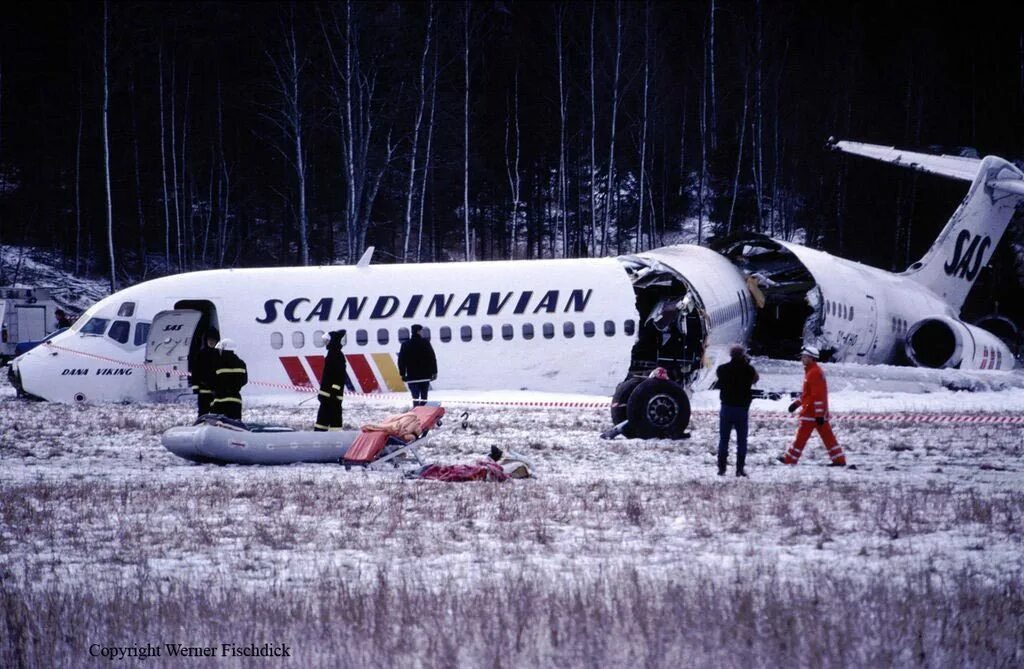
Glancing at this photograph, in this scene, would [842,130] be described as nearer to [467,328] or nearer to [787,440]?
[467,328]

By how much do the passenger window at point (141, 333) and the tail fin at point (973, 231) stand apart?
19427 mm

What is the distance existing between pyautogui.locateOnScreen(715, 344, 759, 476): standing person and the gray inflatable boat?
4.63 metres

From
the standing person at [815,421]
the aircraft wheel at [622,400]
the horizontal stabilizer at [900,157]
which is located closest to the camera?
the standing person at [815,421]

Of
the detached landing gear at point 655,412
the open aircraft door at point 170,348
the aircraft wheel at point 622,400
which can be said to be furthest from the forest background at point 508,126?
the detached landing gear at point 655,412

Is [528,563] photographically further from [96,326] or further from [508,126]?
[508,126]

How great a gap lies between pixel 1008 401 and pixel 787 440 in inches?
337

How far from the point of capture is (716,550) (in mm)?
9523

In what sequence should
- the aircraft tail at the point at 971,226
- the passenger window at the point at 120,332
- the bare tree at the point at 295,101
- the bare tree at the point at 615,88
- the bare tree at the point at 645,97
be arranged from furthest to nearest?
the bare tree at the point at 645,97 < the bare tree at the point at 615,88 < the bare tree at the point at 295,101 < the aircraft tail at the point at 971,226 < the passenger window at the point at 120,332

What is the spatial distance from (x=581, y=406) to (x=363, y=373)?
449cm

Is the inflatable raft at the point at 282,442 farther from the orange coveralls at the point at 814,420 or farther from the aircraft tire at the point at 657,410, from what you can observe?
the orange coveralls at the point at 814,420

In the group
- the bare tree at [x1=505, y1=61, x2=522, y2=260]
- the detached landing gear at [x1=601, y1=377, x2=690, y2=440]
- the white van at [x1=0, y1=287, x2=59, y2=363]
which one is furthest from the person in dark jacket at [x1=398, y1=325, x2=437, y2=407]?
the bare tree at [x1=505, y1=61, x2=522, y2=260]

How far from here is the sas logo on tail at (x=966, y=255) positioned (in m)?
32.3

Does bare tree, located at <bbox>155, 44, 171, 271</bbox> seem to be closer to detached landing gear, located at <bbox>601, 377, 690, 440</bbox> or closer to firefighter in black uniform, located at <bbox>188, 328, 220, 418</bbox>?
firefighter in black uniform, located at <bbox>188, 328, 220, 418</bbox>

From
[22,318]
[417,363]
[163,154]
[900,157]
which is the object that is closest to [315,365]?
[417,363]
